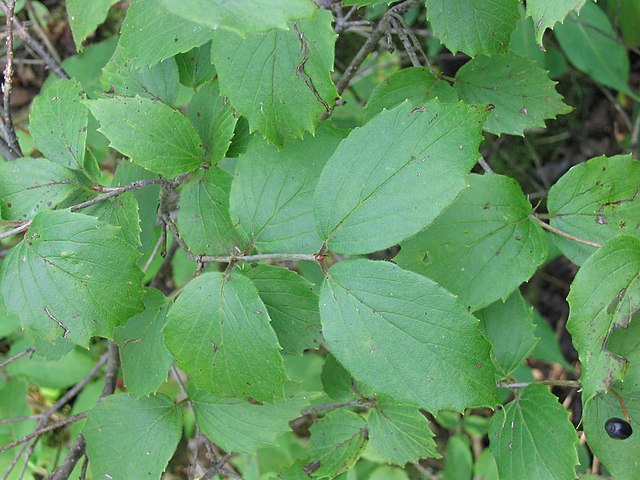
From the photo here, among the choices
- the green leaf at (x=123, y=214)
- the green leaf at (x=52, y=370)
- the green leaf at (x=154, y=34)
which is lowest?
the green leaf at (x=52, y=370)

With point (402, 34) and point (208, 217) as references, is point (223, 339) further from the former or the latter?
point (402, 34)

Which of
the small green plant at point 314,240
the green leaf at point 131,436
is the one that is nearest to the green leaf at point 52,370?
the small green plant at point 314,240

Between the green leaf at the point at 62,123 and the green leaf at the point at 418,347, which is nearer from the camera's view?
the green leaf at the point at 418,347

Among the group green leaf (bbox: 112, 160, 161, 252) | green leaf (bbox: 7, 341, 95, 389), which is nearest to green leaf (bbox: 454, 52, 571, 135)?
green leaf (bbox: 112, 160, 161, 252)

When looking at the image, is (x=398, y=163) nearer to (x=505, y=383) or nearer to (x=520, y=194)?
(x=520, y=194)

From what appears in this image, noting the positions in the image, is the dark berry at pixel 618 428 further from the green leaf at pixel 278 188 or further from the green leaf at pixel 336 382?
the green leaf at pixel 278 188

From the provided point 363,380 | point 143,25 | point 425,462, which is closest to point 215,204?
point 143,25

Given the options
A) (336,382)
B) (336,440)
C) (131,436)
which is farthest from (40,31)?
(336,440)
